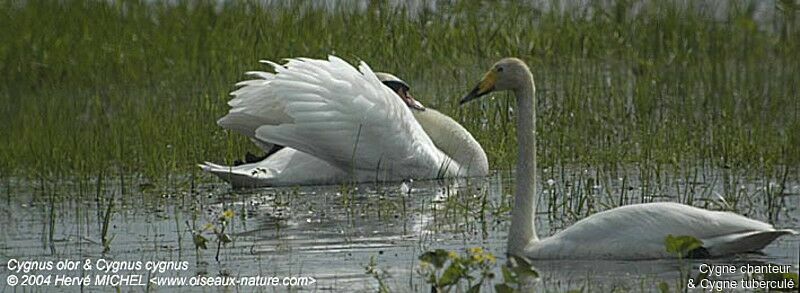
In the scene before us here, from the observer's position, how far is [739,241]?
761cm

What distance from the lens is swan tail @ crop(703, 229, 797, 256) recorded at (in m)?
7.54

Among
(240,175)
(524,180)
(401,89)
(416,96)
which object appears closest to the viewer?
(524,180)

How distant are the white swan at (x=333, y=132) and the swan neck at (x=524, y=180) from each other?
257cm

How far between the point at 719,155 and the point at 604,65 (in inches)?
159

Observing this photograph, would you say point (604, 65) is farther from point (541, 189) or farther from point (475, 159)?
point (541, 189)

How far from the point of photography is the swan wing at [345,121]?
1066cm

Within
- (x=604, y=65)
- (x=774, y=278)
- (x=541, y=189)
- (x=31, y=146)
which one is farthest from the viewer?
(x=604, y=65)

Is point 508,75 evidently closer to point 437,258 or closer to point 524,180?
point 524,180

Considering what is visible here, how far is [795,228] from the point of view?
8.59 meters

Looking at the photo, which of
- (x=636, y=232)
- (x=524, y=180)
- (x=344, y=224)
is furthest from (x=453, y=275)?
(x=344, y=224)

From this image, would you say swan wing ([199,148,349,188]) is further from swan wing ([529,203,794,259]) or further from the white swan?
swan wing ([529,203,794,259])

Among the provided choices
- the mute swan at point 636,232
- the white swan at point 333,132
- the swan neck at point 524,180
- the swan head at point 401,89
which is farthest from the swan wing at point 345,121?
the mute swan at point 636,232

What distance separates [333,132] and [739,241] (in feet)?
11.7

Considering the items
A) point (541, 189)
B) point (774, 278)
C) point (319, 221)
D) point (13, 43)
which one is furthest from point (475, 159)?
point (13, 43)
